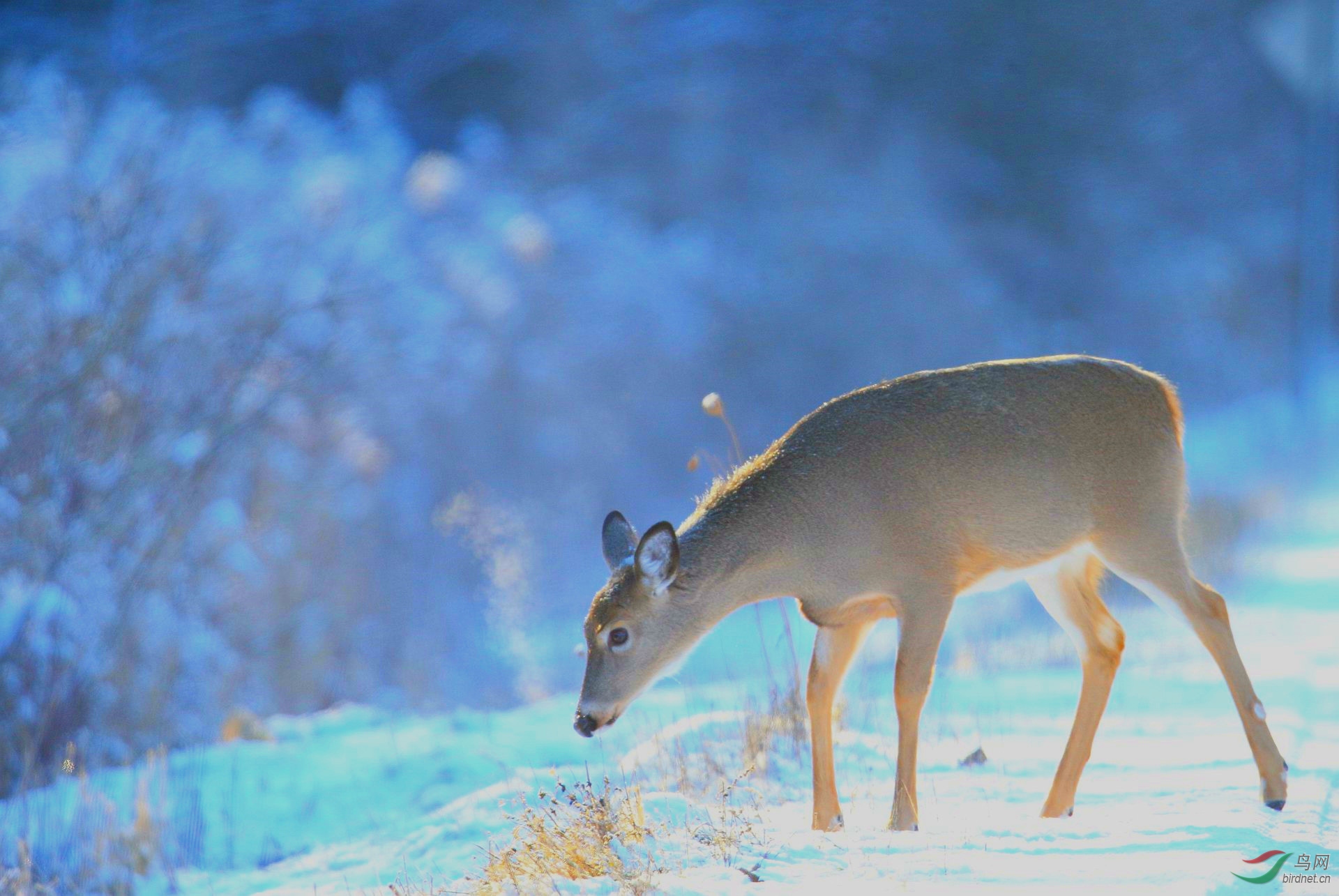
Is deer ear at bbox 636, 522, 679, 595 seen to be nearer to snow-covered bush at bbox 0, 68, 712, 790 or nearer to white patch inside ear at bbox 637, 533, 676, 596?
white patch inside ear at bbox 637, 533, 676, 596

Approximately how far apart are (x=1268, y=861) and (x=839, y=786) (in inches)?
89.3

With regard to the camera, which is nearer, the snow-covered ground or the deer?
the snow-covered ground

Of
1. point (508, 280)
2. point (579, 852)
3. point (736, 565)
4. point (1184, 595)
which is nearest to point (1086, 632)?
point (1184, 595)

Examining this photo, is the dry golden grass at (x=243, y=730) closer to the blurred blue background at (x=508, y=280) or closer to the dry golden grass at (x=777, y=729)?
the blurred blue background at (x=508, y=280)

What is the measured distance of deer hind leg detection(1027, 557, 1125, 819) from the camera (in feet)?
17.5

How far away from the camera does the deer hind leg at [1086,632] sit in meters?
5.35

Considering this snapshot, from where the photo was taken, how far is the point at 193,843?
7.02 meters

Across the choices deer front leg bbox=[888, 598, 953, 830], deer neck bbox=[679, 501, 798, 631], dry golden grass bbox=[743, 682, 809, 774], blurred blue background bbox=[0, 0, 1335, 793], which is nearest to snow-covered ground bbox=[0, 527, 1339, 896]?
dry golden grass bbox=[743, 682, 809, 774]

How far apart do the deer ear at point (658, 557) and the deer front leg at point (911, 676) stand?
84 centimetres

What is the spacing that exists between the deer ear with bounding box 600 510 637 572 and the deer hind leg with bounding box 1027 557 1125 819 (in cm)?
167

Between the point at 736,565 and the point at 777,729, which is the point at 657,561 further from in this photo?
the point at 777,729

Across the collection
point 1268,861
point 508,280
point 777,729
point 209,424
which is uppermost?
point 508,280

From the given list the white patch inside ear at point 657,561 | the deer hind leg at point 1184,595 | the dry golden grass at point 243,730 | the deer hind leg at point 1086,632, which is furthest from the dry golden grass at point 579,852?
the dry golden grass at point 243,730

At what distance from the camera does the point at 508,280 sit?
2384 centimetres
